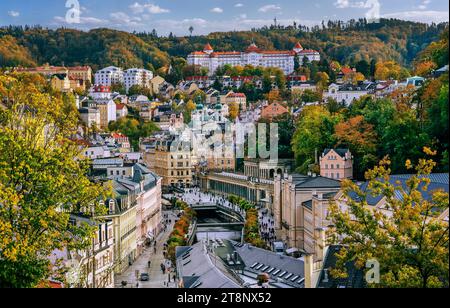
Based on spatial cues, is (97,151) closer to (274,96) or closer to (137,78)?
(274,96)

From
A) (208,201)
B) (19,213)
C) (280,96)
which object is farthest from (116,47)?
(19,213)

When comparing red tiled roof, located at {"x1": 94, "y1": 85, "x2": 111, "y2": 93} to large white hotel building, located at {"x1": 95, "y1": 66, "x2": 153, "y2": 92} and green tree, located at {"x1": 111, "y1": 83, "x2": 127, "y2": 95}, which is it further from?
green tree, located at {"x1": 111, "y1": 83, "x2": 127, "y2": 95}

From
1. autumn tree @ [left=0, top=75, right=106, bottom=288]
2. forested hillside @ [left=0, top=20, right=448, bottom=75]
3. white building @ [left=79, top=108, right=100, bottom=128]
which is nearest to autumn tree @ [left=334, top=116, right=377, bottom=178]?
forested hillside @ [left=0, top=20, right=448, bottom=75]

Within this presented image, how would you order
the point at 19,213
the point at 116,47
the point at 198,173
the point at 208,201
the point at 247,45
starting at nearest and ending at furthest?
the point at 19,213 < the point at 208,201 < the point at 198,173 < the point at 116,47 < the point at 247,45

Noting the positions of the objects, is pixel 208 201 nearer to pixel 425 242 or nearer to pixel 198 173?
pixel 198 173

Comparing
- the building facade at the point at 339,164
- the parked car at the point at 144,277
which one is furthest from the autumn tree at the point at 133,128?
the parked car at the point at 144,277

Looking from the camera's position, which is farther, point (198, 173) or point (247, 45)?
point (247, 45)

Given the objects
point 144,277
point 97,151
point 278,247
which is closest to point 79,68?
point 97,151

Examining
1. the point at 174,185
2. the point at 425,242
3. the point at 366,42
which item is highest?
the point at 366,42
